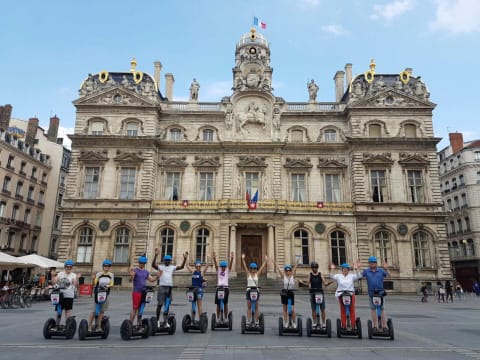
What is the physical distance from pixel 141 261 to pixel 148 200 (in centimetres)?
2344

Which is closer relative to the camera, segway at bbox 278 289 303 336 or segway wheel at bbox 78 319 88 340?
segway wheel at bbox 78 319 88 340

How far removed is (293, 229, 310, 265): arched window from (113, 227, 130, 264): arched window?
49.5ft

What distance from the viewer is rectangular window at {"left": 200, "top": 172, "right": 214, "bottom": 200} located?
3325 cm

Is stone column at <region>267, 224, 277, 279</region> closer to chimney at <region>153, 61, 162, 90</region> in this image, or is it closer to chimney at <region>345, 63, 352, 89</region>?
chimney at <region>345, 63, 352, 89</region>

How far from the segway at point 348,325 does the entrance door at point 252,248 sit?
2308 centimetres

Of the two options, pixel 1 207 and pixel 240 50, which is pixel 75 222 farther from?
pixel 240 50

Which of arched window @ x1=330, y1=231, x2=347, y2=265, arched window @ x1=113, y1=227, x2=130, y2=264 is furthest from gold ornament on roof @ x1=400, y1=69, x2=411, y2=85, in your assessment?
arched window @ x1=113, y1=227, x2=130, y2=264

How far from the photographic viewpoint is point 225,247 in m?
30.8

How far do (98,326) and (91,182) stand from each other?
2646 centimetres

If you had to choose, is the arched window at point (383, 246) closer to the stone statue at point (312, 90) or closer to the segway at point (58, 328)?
the stone statue at point (312, 90)

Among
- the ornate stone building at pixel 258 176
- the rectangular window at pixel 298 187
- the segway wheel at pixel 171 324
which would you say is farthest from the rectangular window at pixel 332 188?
the segway wheel at pixel 171 324

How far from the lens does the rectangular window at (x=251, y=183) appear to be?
33.2 meters

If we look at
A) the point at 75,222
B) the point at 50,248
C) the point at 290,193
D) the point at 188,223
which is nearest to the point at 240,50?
the point at 290,193

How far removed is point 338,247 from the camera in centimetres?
3169
